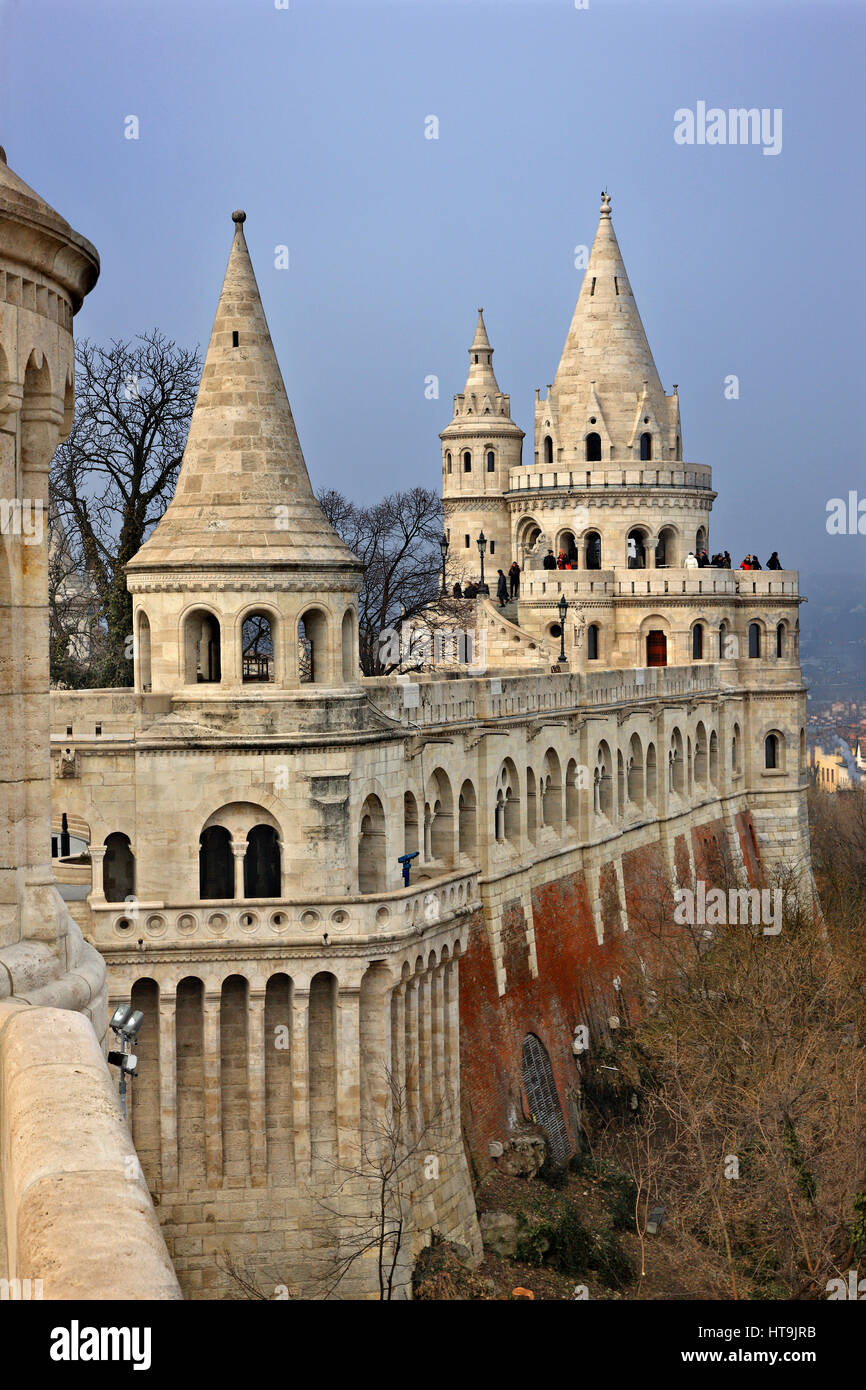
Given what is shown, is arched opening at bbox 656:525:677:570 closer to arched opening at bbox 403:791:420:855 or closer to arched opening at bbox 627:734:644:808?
arched opening at bbox 627:734:644:808

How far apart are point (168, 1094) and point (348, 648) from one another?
628 centimetres

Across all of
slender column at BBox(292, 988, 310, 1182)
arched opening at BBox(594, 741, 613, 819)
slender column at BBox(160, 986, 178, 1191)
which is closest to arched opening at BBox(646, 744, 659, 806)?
arched opening at BBox(594, 741, 613, 819)

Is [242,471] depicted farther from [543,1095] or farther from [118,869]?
[543,1095]

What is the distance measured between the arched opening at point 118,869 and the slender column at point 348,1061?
328 cm

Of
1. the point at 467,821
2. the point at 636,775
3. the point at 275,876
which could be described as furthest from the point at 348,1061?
the point at 636,775

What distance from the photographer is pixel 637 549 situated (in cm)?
5481

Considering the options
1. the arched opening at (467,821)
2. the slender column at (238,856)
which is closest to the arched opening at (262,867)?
the slender column at (238,856)

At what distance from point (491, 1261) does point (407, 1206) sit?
2.81 meters

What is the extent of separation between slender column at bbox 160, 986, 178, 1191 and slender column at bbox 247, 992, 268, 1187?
95 cm

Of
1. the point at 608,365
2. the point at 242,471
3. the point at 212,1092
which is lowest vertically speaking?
the point at 212,1092

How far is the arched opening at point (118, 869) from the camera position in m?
25.8

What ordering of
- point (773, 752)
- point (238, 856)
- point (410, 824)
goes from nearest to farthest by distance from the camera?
1. point (238, 856)
2. point (410, 824)
3. point (773, 752)
